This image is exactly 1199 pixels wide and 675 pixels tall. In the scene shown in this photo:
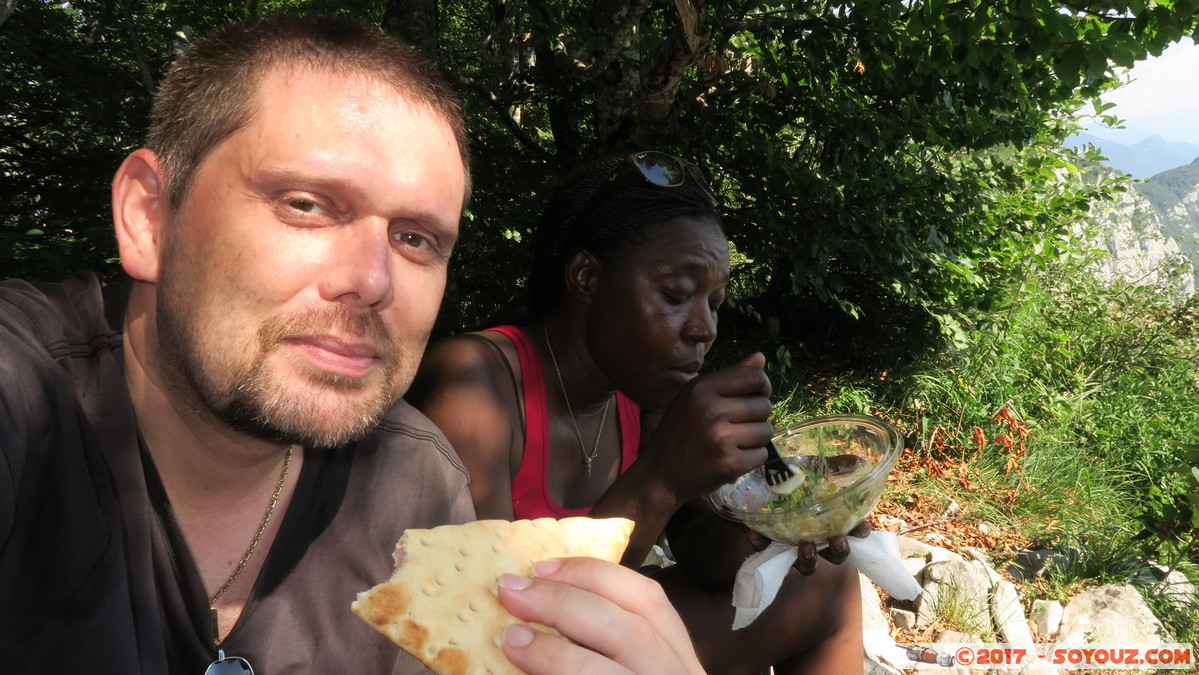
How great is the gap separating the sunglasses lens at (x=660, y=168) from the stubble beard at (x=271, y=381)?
4.55 feet

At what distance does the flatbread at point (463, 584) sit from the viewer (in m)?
1.16

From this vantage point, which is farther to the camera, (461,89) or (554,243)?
(461,89)

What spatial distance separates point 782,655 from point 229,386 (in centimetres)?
169

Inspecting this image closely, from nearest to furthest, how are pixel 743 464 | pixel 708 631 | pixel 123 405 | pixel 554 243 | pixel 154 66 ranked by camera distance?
pixel 123 405 < pixel 743 464 < pixel 708 631 < pixel 554 243 < pixel 154 66

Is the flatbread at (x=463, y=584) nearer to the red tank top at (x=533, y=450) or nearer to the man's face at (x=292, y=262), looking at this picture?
the man's face at (x=292, y=262)

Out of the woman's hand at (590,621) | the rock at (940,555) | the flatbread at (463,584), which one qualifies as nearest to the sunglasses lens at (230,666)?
the flatbread at (463,584)

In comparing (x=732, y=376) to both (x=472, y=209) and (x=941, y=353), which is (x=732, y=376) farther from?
(x=941, y=353)

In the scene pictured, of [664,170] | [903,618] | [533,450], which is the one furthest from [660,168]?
[903,618]

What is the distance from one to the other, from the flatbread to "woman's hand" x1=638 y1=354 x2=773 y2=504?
20.6 inches

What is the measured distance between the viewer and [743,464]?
190cm

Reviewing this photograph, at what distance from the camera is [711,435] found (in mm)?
1870

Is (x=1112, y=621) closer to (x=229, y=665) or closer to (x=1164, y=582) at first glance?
(x=1164, y=582)

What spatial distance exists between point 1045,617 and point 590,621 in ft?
12.4

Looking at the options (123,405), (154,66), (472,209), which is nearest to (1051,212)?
(472,209)
